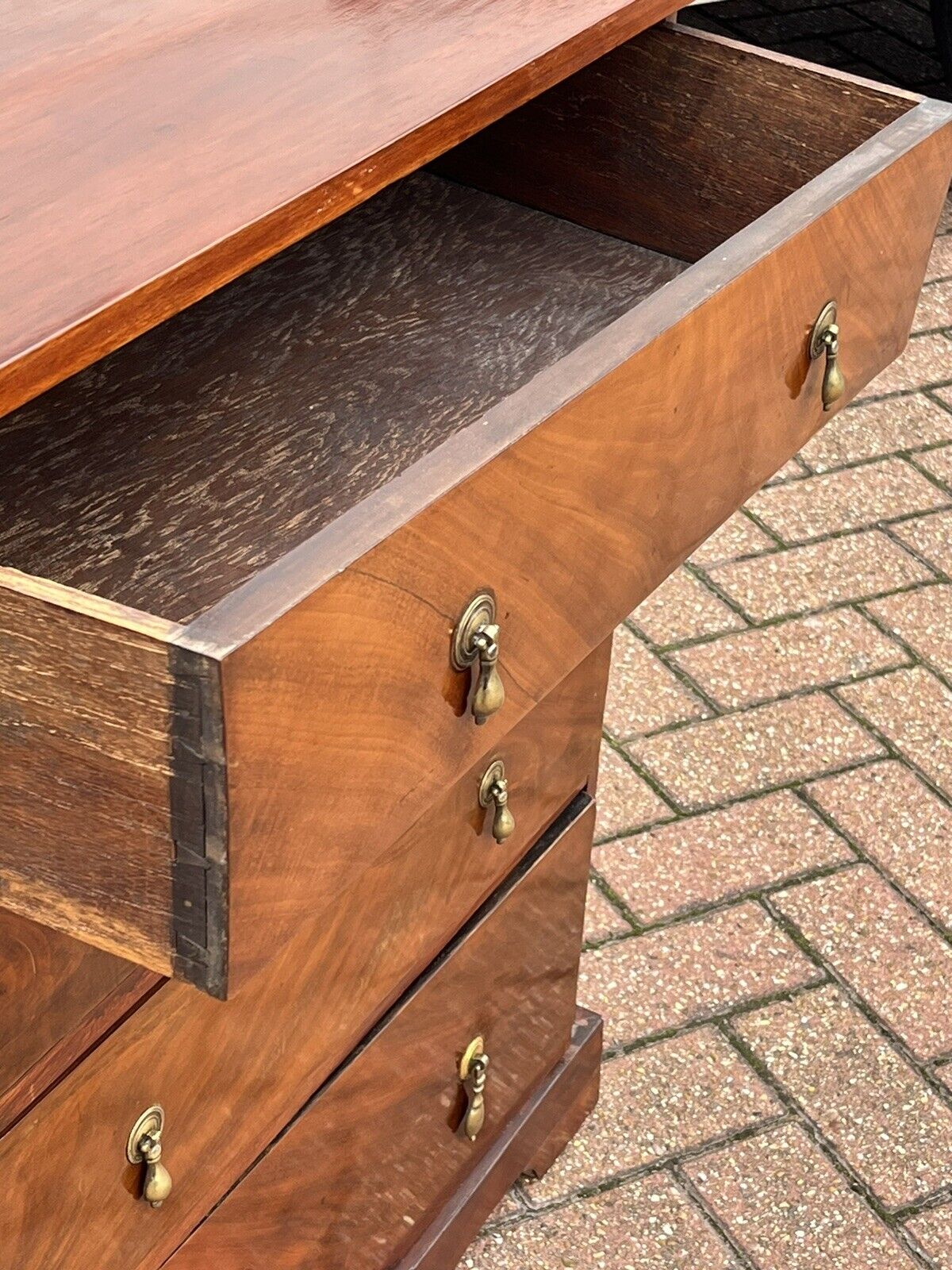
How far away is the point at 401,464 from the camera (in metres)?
1.15

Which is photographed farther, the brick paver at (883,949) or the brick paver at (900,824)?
the brick paver at (900,824)

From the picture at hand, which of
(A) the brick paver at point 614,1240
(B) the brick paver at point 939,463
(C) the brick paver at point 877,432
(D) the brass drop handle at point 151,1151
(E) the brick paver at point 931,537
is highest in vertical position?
(D) the brass drop handle at point 151,1151

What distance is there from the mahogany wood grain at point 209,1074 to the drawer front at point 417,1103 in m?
0.04

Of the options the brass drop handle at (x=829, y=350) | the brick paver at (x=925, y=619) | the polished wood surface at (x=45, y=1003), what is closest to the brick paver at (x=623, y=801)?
the brick paver at (x=925, y=619)

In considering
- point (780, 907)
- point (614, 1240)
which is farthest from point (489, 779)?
point (780, 907)

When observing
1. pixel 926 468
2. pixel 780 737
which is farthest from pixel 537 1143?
pixel 926 468

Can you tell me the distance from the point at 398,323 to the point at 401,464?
206 millimetres

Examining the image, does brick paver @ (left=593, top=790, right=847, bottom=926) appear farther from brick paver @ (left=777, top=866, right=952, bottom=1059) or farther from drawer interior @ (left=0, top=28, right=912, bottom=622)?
drawer interior @ (left=0, top=28, right=912, bottom=622)

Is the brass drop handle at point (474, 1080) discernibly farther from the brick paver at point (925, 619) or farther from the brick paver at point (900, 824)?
the brick paver at point (925, 619)

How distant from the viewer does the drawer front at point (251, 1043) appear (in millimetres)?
1025

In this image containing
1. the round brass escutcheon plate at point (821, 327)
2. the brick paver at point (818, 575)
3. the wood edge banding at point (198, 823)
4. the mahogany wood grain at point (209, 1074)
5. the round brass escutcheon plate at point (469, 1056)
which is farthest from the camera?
the brick paver at point (818, 575)

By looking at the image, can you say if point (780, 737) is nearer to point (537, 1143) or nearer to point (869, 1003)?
point (869, 1003)

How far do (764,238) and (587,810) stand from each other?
27.3 inches

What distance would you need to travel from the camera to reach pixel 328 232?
4.66 feet
